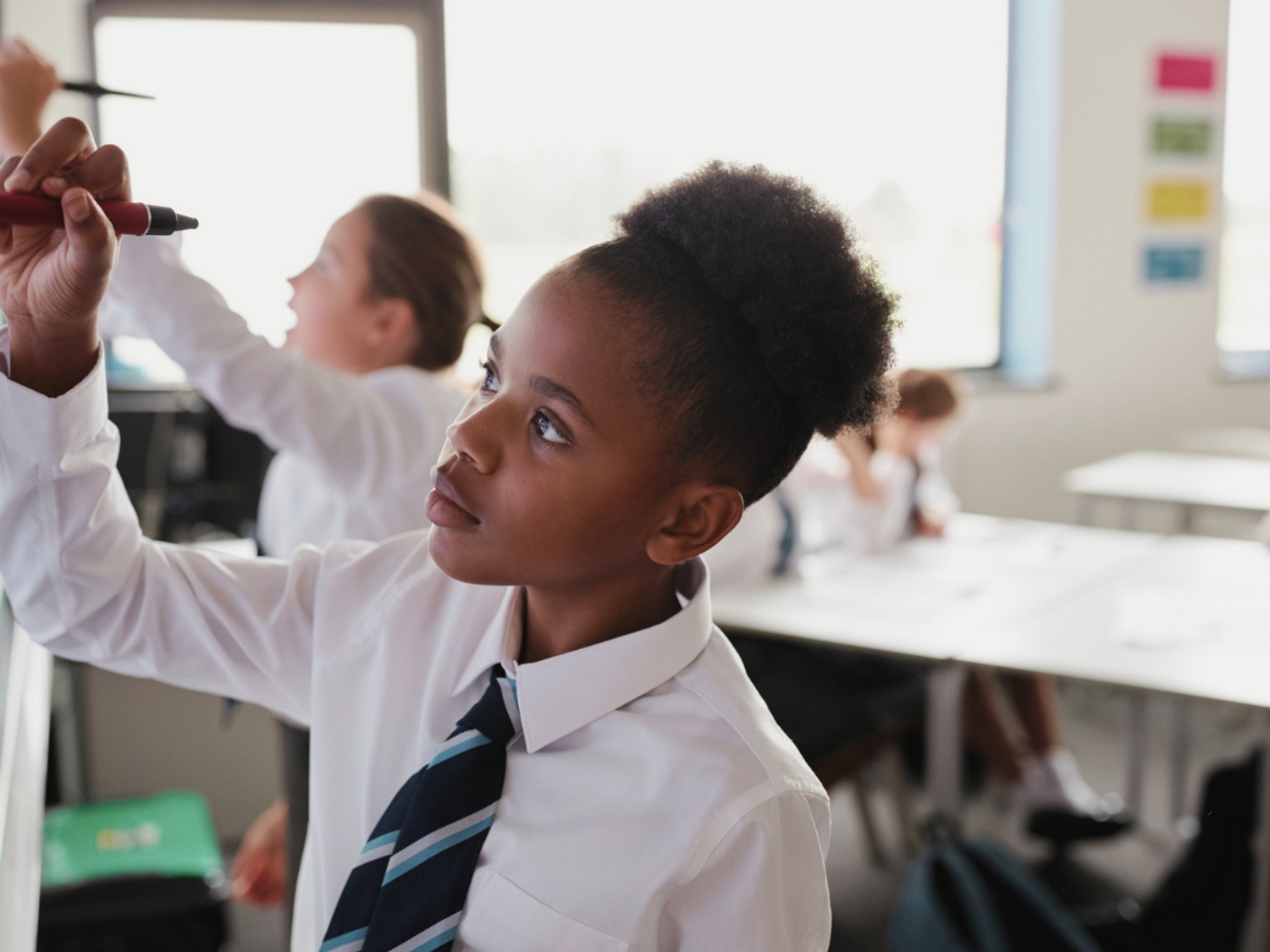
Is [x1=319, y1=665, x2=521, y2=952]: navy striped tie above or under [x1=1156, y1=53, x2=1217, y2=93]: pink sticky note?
under

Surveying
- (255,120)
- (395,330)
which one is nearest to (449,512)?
(395,330)

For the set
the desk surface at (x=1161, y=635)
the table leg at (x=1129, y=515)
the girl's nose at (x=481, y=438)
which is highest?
the girl's nose at (x=481, y=438)

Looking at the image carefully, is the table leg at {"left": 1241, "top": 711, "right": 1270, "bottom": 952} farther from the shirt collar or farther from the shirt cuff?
the shirt cuff

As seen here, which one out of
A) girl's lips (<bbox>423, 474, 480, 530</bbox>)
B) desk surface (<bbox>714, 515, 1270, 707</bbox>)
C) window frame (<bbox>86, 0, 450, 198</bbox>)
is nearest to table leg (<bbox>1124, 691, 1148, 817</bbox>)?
desk surface (<bbox>714, 515, 1270, 707</bbox>)

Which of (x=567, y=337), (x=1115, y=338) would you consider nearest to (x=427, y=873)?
(x=567, y=337)

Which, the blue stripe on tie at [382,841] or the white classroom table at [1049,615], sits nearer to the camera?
the blue stripe on tie at [382,841]

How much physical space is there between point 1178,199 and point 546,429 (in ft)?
16.2

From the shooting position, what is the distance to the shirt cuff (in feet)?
2.35

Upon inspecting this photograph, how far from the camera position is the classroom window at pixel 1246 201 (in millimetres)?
5047

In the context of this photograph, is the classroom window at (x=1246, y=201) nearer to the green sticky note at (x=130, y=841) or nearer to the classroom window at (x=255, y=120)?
the classroom window at (x=255, y=120)

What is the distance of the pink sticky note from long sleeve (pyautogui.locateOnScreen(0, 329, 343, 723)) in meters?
4.87

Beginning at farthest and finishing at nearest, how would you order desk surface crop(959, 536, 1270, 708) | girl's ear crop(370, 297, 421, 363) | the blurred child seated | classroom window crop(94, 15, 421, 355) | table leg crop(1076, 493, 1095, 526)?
1. table leg crop(1076, 493, 1095, 526)
2. classroom window crop(94, 15, 421, 355)
3. the blurred child seated
4. desk surface crop(959, 536, 1270, 708)
5. girl's ear crop(370, 297, 421, 363)

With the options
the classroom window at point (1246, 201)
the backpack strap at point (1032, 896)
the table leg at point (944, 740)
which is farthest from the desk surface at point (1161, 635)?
the classroom window at point (1246, 201)

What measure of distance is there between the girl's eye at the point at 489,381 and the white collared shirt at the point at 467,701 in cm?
16
